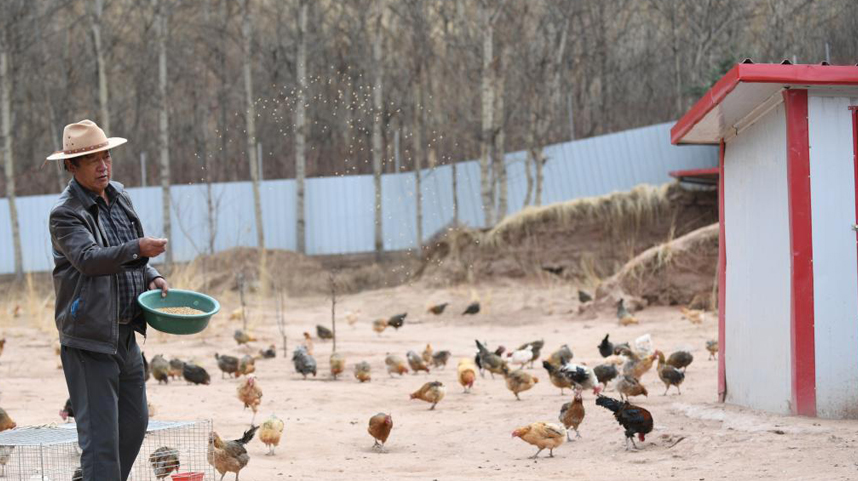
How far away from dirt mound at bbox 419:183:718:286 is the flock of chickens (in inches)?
238

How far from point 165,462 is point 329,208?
28.1 metres

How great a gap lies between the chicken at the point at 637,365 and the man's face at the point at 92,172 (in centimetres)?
824

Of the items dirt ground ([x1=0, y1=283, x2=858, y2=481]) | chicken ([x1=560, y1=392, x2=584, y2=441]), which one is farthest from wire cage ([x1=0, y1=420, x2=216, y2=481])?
chicken ([x1=560, y1=392, x2=584, y2=441])

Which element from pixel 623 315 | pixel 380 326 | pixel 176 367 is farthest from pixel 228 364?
pixel 623 315

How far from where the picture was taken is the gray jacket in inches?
203

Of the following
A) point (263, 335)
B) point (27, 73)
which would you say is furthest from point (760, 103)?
point (27, 73)

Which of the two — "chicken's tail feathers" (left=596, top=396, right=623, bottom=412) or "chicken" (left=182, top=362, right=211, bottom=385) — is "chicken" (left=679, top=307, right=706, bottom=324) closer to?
"chicken" (left=182, top=362, right=211, bottom=385)

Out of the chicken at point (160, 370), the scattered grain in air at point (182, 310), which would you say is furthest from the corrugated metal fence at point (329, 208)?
the scattered grain in air at point (182, 310)

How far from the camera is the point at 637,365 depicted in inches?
501

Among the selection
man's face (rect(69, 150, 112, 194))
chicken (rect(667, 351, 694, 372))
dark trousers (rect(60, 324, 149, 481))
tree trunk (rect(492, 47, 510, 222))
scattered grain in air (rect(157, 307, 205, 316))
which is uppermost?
tree trunk (rect(492, 47, 510, 222))

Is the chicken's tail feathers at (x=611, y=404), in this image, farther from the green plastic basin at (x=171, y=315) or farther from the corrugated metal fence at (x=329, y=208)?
the corrugated metal fence at (x=329, y=208)

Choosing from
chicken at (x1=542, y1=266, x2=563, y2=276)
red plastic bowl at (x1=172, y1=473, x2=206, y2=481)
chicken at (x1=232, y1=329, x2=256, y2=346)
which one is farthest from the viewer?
chicken at (x1=542, y1=266, x2=563, y2=276)

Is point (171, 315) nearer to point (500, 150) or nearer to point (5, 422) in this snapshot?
point (5, 422)

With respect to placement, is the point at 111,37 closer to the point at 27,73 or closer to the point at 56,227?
the point at 27,73
